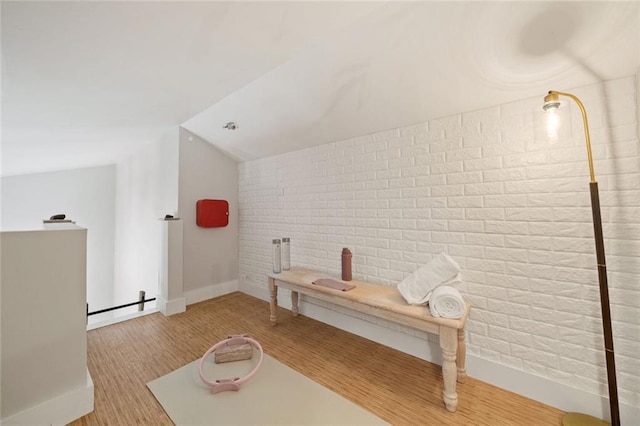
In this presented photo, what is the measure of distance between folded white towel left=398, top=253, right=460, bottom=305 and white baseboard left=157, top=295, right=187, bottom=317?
113 inches

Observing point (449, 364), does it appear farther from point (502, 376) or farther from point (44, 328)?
point (44, 328)

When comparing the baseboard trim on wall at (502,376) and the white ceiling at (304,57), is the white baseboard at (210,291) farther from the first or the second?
the white ceiling at (304,57)

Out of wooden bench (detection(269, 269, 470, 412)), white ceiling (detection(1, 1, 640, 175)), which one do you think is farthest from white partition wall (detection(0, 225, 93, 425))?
wooden bench (detection(269, 269, 470, 412))

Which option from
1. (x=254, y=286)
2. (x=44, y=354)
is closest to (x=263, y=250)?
(x=254, y=286)

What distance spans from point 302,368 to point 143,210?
3953mm

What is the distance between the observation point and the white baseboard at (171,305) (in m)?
3.01

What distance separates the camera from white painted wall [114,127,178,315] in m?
3.52

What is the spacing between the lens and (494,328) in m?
1.76

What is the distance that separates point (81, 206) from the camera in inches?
183

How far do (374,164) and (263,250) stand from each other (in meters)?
2.18

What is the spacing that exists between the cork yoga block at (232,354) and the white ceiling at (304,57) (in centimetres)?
233

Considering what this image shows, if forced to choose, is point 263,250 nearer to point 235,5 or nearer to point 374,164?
point 374,164

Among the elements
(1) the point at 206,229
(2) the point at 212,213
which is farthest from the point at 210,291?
(2) the point at 212,213

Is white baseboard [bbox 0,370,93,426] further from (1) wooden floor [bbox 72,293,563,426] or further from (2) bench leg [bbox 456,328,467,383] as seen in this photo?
(2) bench leg [bbox 456,328,467,383]
